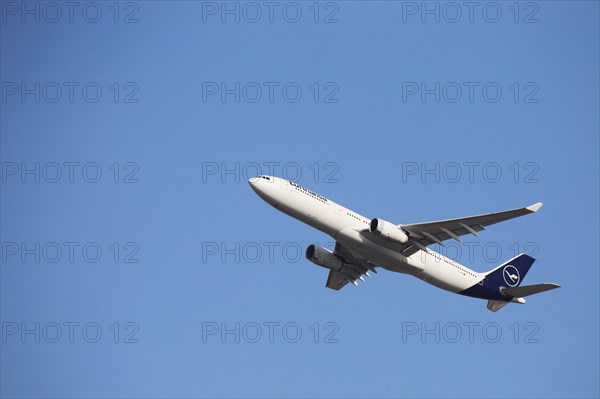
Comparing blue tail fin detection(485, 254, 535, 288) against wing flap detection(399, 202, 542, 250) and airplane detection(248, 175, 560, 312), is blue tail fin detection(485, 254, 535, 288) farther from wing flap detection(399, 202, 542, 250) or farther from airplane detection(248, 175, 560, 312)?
wing flap detection(399, 202, 542, 250)

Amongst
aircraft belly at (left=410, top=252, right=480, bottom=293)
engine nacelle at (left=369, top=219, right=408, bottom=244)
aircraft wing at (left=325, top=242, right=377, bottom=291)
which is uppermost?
engine nacelle at (left=369, top=219, right=408, bottom=244)

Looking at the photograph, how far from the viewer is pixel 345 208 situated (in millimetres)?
56031

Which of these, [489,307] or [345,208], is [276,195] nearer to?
[345,208]

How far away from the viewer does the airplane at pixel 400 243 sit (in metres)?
54.6

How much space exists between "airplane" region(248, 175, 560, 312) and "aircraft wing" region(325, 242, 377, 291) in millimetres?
71

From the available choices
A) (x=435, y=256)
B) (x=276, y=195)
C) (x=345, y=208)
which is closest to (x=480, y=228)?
(x=435, y=256)

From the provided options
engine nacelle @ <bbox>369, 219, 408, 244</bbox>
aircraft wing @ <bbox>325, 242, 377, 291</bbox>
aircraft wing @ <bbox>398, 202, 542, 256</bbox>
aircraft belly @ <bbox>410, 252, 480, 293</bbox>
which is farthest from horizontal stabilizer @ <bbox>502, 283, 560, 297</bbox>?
aircraft wing @ <bbox>325, 242, 377, 291</bbox>

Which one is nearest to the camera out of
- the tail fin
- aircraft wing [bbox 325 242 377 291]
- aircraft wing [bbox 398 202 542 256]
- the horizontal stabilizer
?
aircraft wing [bbox 398 202 542 256]

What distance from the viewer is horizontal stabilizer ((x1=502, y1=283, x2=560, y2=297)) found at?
188 ft

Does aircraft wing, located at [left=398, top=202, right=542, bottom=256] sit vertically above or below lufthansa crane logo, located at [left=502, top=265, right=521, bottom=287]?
above

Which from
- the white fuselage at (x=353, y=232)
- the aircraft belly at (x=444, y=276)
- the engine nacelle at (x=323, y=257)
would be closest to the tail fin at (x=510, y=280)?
the aircraft belly at (x=444, y=276)

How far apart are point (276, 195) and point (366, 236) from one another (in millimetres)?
5874

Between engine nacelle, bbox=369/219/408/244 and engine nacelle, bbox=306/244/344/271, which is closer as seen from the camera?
engine nacelle, bbox=369/219/408/244

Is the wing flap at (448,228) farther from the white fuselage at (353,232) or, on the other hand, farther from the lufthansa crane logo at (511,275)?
the lufthansa crane logo at (511,275)
